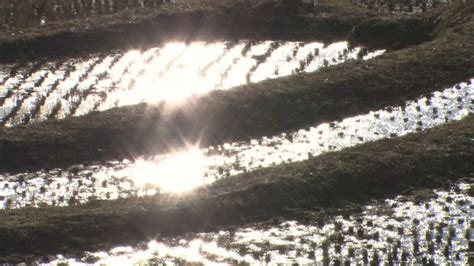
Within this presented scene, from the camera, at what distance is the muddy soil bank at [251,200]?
1427 cm

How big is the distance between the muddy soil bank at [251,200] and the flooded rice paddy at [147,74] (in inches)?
203

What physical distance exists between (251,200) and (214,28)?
40.5 ft

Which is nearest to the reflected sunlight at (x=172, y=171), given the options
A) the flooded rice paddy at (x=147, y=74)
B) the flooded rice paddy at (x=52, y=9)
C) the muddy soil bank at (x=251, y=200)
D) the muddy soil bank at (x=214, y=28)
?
the muddy soil bank at (x=251, y=200)

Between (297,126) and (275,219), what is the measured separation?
473cm

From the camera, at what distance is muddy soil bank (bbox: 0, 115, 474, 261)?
14.3 meters

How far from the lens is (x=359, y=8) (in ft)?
89.2

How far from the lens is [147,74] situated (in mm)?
23188

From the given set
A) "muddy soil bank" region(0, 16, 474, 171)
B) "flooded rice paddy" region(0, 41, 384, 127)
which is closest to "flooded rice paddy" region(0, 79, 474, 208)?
"muddy soil bank" region(0, 16, 474, 171)

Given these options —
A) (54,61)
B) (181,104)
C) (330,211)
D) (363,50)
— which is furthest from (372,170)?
(54,61)

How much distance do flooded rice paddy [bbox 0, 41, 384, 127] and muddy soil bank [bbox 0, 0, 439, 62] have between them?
0.65 m

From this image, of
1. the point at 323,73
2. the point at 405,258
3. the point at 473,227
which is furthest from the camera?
the point at 323,73

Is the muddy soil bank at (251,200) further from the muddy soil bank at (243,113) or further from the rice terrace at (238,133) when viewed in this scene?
the muddy soil bank at (243,113)

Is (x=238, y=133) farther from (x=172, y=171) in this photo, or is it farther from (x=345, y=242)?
(x=345, y=242)

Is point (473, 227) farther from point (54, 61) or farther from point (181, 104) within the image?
point (54, 61)
